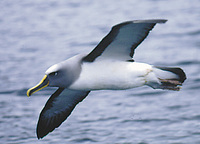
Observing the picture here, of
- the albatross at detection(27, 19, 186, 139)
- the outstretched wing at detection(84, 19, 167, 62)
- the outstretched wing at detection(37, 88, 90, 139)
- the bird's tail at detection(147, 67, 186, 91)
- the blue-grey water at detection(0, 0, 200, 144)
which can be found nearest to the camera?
the outstretched wing at detection(84, 19, 167, 62)

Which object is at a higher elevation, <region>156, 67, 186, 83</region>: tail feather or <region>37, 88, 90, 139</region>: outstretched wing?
<region>156, 67, 186, 83</region>: tail feather

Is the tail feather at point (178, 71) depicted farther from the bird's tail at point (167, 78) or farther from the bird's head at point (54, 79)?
the bird's head at point (54, 79)

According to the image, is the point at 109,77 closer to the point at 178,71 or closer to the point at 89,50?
the point at 178,71

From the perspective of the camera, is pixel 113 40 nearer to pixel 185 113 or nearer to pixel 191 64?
pixel 185 113

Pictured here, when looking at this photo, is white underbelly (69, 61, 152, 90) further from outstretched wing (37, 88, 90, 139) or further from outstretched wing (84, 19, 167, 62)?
outstretched wing (37, 88, 90, 139)

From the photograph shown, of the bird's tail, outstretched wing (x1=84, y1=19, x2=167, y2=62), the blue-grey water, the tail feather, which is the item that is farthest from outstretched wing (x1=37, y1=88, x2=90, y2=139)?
the tail feather

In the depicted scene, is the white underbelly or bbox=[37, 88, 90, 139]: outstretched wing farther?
bbox=[37, 88, 90, 139]: outstretched wing

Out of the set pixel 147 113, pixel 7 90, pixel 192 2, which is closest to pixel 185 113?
pixel 147 113

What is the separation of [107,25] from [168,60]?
13.7ft

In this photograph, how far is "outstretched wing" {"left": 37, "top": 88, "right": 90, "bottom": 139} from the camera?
28.3 ft

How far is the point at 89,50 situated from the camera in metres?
15.1

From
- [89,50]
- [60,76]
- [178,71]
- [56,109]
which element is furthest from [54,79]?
[89,50]

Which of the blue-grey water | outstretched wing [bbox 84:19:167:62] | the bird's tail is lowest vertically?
the blue-grey water

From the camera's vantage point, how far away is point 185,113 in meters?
10.7
